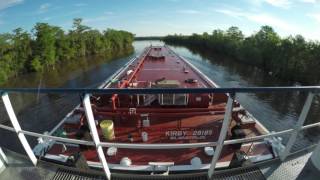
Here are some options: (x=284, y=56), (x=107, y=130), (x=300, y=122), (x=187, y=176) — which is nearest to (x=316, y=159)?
(x=300, y=122)

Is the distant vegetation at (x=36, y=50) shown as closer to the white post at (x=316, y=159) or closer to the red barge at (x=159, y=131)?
the red barge at (x=159, y=131)

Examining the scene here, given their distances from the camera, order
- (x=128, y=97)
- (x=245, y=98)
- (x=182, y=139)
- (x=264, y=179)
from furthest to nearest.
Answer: (x=245, y=98)
(x=128, y=97)
(x=182, y=139)
(x=264, y=179)

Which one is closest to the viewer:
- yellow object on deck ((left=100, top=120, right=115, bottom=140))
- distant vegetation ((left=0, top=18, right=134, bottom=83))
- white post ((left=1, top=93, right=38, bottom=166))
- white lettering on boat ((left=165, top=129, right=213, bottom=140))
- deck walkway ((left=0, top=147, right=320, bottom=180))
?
white post ((left=1, top=93, right=38, bottom=166))

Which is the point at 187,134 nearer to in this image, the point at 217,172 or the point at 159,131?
the point at 159,131

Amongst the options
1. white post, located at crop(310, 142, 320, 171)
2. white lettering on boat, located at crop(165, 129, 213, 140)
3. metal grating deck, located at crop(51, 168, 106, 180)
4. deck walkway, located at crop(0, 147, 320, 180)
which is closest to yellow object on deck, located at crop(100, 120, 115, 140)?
white lettering on boat, located at crop(165, 129, 213, 140)

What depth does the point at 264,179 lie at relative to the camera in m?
3.07

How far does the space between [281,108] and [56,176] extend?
1819 centimetres

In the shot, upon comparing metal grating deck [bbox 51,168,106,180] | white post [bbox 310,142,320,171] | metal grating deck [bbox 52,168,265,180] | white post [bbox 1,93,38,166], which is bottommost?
metal grating deck [bbox 51,168,106,180]

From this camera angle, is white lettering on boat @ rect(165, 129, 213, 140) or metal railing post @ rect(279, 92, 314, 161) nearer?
metal railing post @ rect(279, 92, 314, 161)

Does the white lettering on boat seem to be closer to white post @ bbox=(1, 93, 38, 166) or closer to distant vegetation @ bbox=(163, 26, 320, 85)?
white post @ bbox=(1, 93, 38, 166)

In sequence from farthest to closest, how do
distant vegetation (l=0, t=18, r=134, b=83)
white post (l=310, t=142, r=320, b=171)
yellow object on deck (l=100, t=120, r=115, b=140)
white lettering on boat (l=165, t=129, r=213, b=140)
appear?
distant vegetation (l=0, t=18, r=134, b=83), white lettering on boat (l=165, t=129, r=213, b=140), yellow object on deck (l=100, t=120, r=115, b=140), white post (l=310, t=142, r=320, b=171)

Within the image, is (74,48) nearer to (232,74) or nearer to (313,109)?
(232,74)

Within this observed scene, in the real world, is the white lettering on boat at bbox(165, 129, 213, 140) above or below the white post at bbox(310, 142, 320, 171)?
below

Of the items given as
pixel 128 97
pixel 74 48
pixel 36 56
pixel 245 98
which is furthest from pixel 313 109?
pixel 74 48
